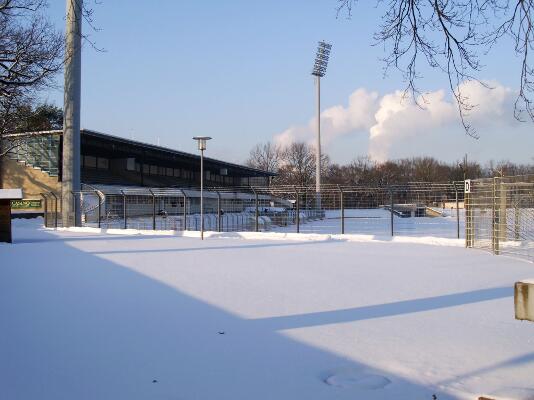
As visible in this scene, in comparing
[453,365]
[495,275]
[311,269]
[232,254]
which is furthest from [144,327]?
[232,254]

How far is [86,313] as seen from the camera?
6.58m

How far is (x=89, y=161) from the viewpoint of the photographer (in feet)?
177

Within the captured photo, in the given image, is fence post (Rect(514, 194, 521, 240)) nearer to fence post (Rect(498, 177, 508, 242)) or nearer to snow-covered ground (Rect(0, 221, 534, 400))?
fence post (Rect(498, 177, 508, 242))

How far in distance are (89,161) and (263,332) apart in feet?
170

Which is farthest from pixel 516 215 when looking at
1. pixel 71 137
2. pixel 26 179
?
pixel 26 179

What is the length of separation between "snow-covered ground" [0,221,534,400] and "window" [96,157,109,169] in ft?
151

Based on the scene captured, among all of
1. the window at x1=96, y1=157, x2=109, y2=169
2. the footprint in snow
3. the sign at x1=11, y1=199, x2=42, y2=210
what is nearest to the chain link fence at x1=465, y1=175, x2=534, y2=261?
the footprint in snow

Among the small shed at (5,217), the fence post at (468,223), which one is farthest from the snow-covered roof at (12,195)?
the fence post at (468,223)

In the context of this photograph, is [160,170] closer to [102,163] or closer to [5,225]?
[102,163]

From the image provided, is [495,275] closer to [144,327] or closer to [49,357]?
[144,327]

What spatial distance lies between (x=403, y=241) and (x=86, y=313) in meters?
13.2

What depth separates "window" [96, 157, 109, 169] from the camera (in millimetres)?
55631

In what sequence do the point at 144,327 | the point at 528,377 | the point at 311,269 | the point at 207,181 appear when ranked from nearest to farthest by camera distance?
1. the point at 528,377
2. the point at 144,327
3. the point at 311,269
4. the point at 207,181

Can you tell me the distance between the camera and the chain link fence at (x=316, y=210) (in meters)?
20.6
